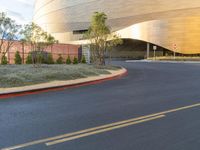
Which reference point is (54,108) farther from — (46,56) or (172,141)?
(46,56)

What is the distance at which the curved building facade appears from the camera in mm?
63094

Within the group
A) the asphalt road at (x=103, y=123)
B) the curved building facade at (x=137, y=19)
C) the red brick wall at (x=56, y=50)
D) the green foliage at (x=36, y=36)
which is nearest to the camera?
the asphalt road at (x=103, y=123)

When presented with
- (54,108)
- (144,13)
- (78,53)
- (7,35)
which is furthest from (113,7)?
(54,108)

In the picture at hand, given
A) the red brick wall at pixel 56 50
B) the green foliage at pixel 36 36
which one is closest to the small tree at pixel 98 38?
the green foliage at pixel 36 36

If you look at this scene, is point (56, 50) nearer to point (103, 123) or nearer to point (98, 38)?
point (98, 38)

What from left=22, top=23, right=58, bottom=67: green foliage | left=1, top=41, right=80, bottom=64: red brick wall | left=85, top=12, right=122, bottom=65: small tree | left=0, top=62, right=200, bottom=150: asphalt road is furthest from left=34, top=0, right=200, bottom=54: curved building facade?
left=0, top=62, right=200, bottom=150: asphalt road

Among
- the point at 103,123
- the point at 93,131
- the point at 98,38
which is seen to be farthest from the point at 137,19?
the point at 93,131

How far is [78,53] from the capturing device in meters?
39.0

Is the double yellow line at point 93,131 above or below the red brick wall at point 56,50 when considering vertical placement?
below

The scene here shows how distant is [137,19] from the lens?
79.0m

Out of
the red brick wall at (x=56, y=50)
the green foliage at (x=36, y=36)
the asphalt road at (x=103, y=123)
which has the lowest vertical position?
the asphalt road at (x=103, y=123)

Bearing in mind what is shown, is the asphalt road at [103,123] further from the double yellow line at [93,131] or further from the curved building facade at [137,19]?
the curved building facade at [137,19]

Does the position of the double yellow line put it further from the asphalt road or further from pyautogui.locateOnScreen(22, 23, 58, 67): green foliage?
pyautogui.locateOnScreen(22, 23, 58, 67): green foliage

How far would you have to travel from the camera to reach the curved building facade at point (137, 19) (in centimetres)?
6309
